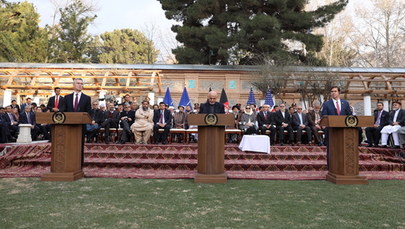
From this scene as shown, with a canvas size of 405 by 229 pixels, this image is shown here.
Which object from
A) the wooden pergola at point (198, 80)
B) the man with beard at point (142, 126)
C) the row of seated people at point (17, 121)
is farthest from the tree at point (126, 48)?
the man with beard at point (142, 126)

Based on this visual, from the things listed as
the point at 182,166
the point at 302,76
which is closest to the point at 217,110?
the point at 182,166

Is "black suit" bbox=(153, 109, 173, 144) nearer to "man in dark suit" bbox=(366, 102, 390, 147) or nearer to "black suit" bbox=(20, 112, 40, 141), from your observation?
"black suit" bbox=(20, 112, 40, 141)

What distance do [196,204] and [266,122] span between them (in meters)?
6.52

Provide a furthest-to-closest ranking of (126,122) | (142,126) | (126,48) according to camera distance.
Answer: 1. (126,48)
2. (126,122)
3. (142,126)

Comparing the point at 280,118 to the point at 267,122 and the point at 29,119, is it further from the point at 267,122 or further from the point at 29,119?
the point at 29,119

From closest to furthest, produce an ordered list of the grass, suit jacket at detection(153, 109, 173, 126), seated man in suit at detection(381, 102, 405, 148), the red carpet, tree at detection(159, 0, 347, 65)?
the grass → the red carpet → seated man in suit at detection(381, 102, 405, 148) → suit jacket at detection(153, 109, 173, 126) → tree at detection(159, 0, 347, 65)

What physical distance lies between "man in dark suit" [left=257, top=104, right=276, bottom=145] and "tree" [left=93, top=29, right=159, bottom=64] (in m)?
24.7

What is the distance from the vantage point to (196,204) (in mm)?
3859

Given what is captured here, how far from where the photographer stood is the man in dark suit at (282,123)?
9578mm

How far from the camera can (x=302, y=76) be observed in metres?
15.5

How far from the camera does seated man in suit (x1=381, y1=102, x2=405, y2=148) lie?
27.4 feet

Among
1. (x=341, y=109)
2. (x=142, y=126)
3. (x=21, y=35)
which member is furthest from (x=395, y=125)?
(x=21, y=35)

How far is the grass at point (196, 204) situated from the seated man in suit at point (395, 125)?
11.8 ft

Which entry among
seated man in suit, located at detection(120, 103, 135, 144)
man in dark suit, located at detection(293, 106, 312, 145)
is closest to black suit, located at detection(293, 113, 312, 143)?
man in dark suit, located at detection(293, 106, 312, 145)
